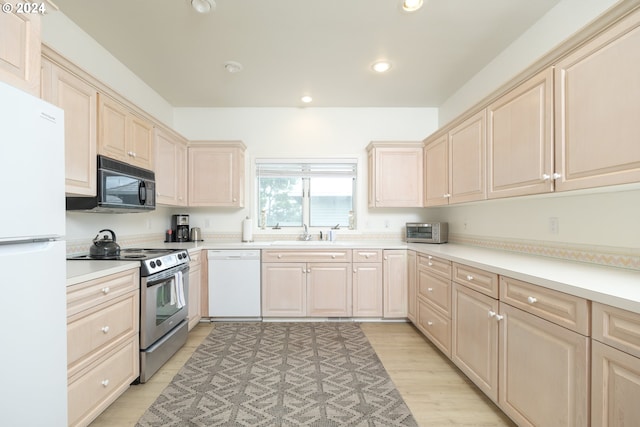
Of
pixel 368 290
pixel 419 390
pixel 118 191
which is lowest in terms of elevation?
pixel 419 390

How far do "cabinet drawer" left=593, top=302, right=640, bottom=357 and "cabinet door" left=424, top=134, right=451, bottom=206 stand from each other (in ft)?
A: 6.18

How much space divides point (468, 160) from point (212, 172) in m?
2.83

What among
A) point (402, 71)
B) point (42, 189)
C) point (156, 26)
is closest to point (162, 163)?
point (156, 26)

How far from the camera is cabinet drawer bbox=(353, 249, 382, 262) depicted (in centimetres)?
327

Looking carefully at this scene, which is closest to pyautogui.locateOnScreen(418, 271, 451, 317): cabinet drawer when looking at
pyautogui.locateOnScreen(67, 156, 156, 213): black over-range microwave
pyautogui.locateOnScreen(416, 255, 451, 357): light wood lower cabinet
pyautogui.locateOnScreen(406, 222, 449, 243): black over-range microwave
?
pyautogui.locateOnScreen(416, 255, 451, 357): light wood lower cabinet

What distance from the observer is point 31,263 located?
112cm

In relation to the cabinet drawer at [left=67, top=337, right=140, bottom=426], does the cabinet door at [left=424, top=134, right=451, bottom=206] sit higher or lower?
higher

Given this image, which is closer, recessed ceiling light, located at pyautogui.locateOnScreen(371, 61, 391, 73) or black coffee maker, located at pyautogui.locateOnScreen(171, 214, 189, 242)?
recessed ceiling light, located at pyautogui.locateOnScreen(371, 61, 391, 73)

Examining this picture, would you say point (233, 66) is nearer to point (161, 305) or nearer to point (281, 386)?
point (161, 305)

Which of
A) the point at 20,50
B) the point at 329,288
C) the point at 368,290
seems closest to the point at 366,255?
the point at 368,290

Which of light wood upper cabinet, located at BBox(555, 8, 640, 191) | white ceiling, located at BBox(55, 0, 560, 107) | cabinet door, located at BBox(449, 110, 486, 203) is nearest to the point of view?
light wood upper cabinet, located at BBox(555, 8, 640, 191)

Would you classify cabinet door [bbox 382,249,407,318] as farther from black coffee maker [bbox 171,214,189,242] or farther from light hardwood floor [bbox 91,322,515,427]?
black coffee maker [bbox 171,214,189,242]

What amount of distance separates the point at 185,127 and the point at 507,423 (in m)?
4.37

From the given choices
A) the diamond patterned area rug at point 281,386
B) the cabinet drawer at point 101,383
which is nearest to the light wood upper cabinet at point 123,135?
the cabinet drawer at point 101,383
